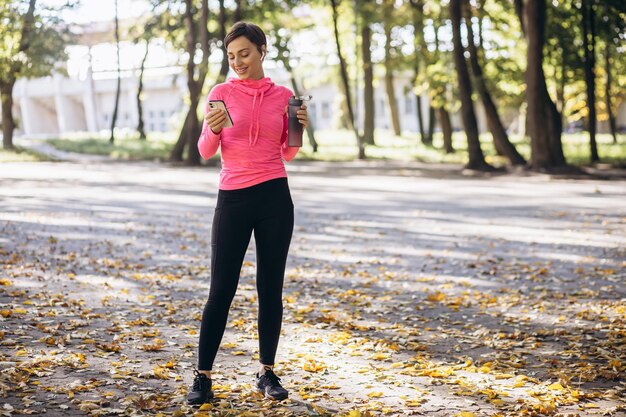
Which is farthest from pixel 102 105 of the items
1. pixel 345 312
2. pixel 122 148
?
pixel 345 312

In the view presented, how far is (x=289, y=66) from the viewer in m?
39.7

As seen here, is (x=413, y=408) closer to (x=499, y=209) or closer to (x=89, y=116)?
(x=499, y=209)

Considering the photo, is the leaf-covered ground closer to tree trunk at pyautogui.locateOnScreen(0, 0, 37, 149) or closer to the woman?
the woman

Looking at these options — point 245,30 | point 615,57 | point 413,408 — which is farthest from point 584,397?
point 615,57

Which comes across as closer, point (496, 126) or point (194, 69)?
point (496, 126)

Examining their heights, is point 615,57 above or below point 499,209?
above

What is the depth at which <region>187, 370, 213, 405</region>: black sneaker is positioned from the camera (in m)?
5.27

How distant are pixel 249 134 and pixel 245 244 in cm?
63

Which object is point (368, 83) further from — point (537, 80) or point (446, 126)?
point (537, 80)

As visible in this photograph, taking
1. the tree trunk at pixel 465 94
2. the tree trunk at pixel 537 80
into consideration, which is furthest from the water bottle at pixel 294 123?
the tree trunk at pixel 465 94

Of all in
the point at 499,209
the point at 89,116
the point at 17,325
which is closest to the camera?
the point at 17,325

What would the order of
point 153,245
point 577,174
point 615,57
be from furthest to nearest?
point 615,57 → point 577,174 → point 153,245

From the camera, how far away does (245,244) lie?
5203mm

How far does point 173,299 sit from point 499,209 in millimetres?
10192
